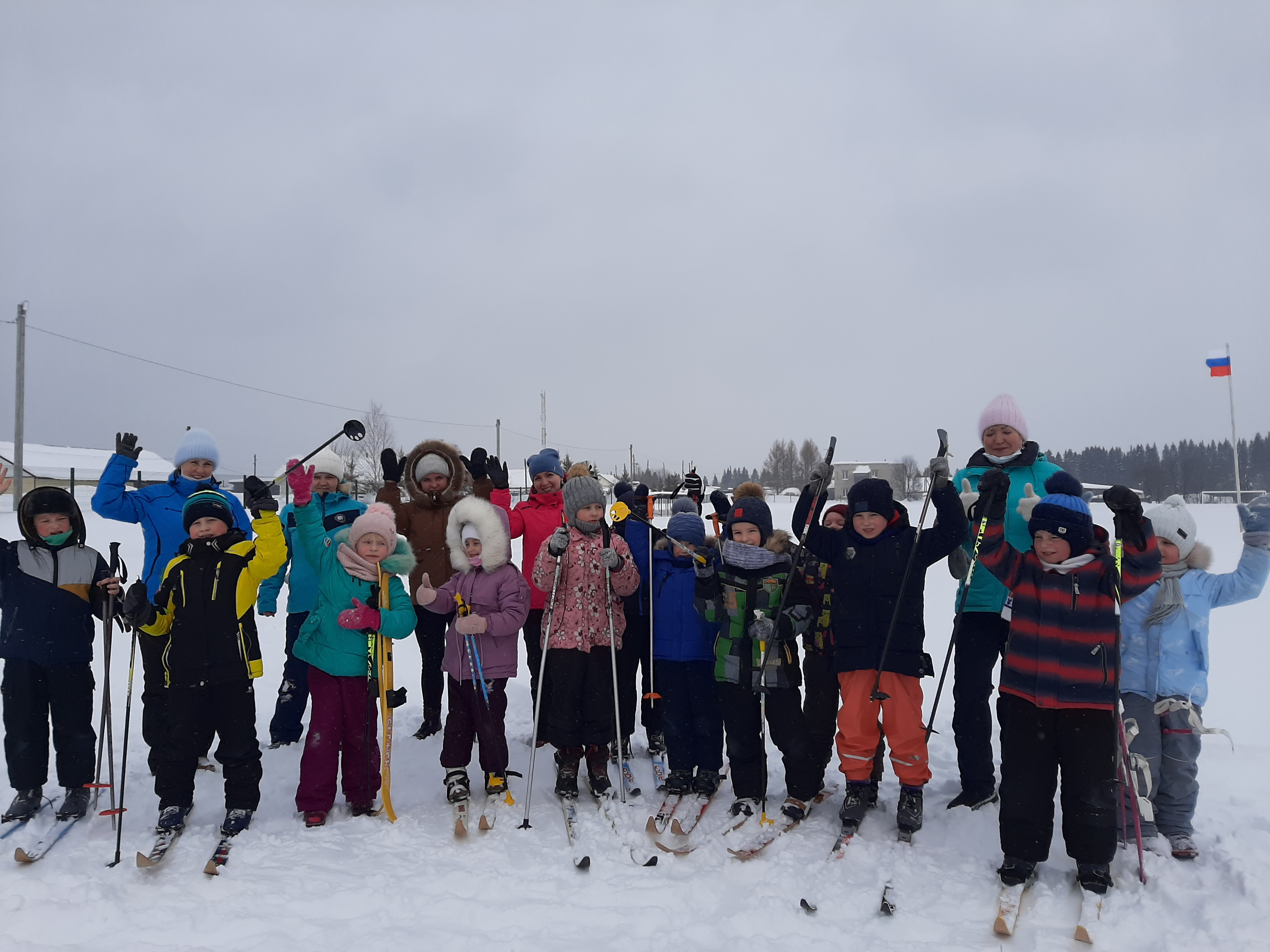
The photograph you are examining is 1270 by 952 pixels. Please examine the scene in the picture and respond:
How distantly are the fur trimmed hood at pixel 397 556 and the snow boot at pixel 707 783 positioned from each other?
2.16m

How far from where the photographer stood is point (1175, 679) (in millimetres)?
3514

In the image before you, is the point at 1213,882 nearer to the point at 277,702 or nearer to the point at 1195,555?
the point at 1195,555

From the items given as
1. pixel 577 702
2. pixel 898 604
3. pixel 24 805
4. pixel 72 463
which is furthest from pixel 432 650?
pixel 72 463

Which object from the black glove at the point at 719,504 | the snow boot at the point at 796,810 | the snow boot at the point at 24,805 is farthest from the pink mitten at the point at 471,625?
the snow boot at the point at 24,805

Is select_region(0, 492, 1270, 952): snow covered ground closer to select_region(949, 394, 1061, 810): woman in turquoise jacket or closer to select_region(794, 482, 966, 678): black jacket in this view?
select_region(949, 394, 1061, 810): woman in turquoise jacket

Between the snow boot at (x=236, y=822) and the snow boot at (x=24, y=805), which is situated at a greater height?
the snow boot at (x=24, y=805)

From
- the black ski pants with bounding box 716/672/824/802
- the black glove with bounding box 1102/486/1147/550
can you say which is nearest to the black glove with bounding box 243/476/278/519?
the black ski pants with bounding box 716/672/824/802

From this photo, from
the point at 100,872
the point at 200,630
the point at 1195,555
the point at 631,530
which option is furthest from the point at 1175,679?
the point at 100,872

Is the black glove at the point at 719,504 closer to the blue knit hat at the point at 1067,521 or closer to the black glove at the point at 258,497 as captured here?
the blue knit hat at the point at 1067,521

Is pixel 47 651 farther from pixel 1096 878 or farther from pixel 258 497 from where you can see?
pixel 1096 878

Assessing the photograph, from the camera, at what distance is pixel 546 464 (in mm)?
5371

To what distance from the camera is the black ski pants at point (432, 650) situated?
498cm

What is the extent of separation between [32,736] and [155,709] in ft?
2.25

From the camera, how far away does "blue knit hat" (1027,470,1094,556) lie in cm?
325
